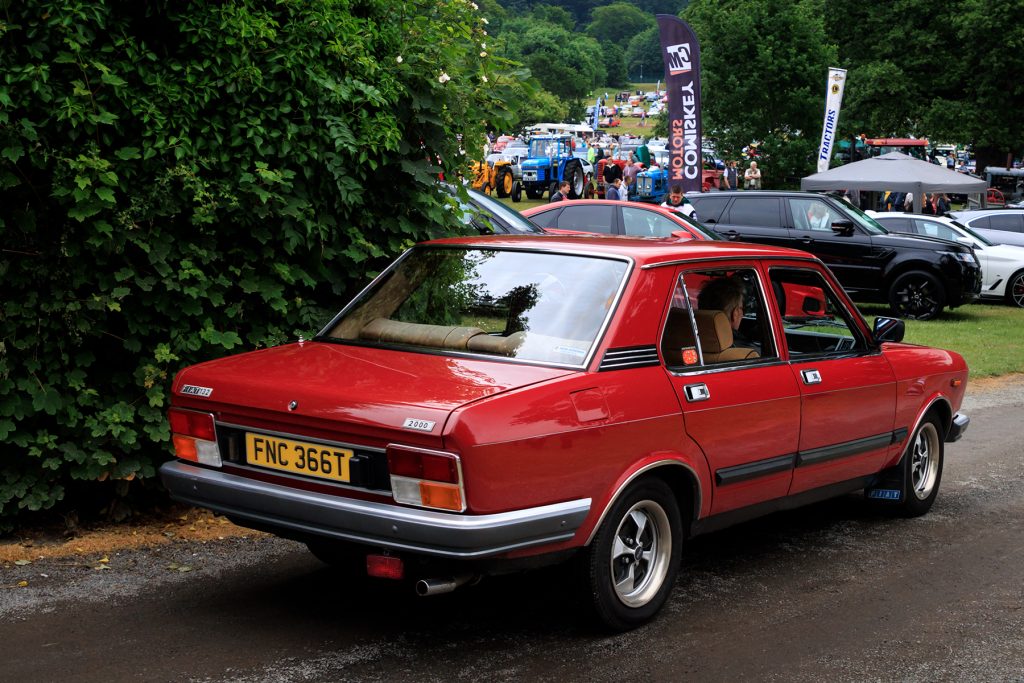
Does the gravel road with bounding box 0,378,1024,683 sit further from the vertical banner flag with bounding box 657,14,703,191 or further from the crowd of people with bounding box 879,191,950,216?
the crowd of people with bounding box 879,191,950,216

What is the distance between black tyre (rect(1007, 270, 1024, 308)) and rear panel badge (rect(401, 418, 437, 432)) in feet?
62.6

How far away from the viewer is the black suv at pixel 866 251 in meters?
18.1

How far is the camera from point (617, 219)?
52.1 feet

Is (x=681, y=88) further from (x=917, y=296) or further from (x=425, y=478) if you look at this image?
(x=425, y=478)

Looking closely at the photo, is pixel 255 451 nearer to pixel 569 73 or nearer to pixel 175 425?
pixel 175 425

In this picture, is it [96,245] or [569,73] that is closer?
[96,245]

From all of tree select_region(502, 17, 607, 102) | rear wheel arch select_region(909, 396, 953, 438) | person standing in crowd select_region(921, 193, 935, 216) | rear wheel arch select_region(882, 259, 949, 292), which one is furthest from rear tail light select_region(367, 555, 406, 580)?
tree select_region(502, 17, 607, 102)

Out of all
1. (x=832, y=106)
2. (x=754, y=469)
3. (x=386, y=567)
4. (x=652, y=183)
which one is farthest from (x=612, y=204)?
(x=652, y=183)

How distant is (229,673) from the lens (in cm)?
430

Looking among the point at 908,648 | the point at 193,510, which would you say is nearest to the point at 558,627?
the point at 908,648

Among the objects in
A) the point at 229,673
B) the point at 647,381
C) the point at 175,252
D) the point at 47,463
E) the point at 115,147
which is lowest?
the point at 229,673

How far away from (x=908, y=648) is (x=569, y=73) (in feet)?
401

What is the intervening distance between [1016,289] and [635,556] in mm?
18199

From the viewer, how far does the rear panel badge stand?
4.06 m
